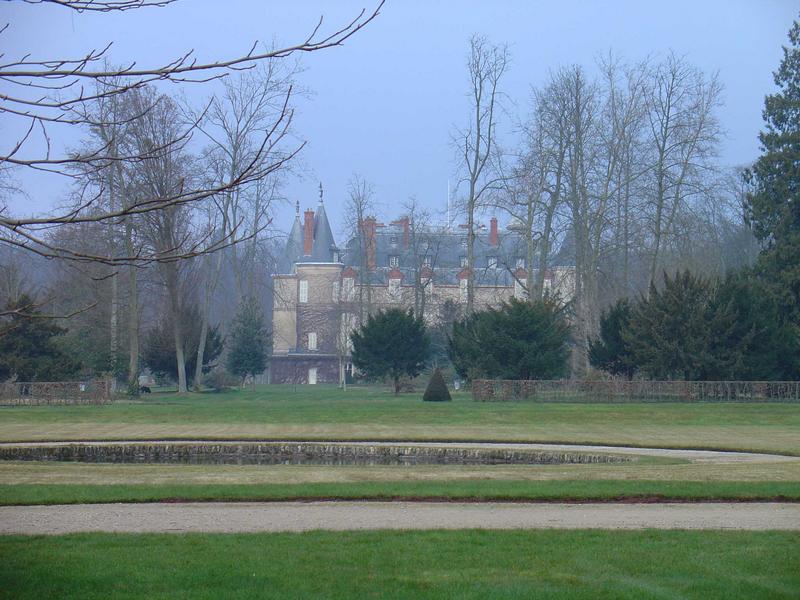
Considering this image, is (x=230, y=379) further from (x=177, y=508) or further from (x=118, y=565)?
(x=118, y=565)

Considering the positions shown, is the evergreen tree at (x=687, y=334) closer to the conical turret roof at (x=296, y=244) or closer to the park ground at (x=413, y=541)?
the park ground at (x=413, y=541)

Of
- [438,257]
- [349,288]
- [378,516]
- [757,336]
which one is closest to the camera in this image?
[378,516]

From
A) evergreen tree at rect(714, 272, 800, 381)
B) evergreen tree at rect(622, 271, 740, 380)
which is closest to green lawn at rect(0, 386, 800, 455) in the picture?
evergreen tree at rect(622, 271, 740, 380)

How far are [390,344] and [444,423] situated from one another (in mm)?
16181

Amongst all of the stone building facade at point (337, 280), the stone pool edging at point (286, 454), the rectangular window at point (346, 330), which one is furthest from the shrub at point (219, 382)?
the stone pool edging at point (286, 454)

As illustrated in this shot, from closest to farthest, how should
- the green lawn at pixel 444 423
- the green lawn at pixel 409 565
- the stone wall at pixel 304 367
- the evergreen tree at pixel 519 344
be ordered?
the green lawn at pixel 409 565
the green lawn at pixel 444 423
the evergreen tree at pixel 519 344
the stone wall at pixel 304 367

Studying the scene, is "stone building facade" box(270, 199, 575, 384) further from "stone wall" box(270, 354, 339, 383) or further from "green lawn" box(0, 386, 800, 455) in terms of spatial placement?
"green lawn" box(0, 386, 800, 455)

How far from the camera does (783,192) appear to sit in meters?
42.5

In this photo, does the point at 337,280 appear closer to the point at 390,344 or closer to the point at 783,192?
the point at 390,344

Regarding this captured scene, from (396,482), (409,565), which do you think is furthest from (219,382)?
(409,565)

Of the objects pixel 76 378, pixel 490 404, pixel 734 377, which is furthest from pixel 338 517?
pixel 76 378

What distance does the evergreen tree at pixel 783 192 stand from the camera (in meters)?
41.4

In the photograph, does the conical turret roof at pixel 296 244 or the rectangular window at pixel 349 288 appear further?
the conical turret roof at pixel 296 244

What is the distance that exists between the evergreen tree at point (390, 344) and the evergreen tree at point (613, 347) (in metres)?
9.13
